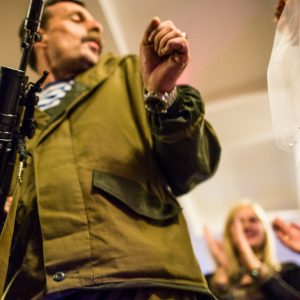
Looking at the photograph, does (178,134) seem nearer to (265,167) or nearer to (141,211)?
(141,211)

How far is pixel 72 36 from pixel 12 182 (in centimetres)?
45

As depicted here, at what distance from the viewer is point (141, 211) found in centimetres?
56

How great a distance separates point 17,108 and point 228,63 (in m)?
0.61

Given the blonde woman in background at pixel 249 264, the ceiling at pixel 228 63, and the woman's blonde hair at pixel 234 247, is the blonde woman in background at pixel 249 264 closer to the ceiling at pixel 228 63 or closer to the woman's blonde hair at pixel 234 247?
the woman's blonde hair at pixel 234 247

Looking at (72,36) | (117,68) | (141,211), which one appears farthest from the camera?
(72,36)

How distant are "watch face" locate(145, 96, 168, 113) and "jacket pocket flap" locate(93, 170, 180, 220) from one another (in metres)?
0.10

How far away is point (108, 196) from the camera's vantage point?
56cm

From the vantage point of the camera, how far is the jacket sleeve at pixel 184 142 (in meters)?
0.56

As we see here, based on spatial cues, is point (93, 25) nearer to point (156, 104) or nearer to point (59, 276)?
point (156, 104)

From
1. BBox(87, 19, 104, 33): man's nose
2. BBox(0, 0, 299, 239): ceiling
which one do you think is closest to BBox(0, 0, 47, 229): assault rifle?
BBox(0, 0, 299, 239): ceiling

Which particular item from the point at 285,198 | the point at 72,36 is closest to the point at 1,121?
the point at 72,36

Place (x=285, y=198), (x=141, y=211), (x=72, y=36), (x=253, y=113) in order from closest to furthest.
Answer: (x=141, y=211), (x=72, y=36), (x=253, y=113), (x=285, y=198)

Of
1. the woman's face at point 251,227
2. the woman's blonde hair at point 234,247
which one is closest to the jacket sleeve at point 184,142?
the woman's blonde hair at point 234,247

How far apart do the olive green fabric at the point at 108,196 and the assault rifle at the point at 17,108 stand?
9cm
